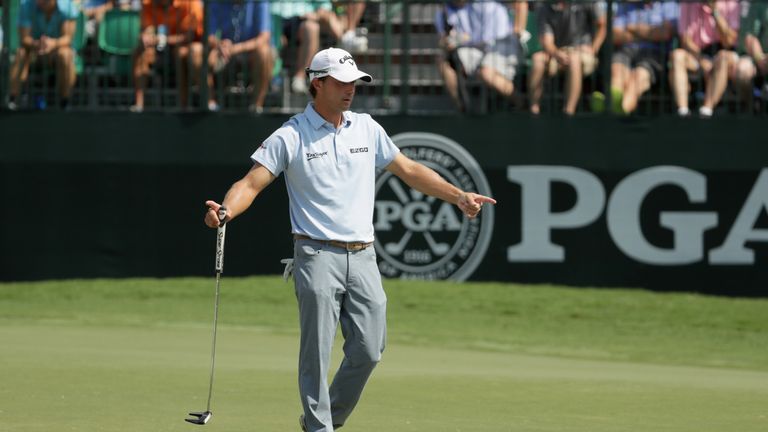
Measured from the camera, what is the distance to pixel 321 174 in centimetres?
631

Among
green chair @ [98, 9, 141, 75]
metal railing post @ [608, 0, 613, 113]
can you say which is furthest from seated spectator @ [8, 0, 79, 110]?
metal railing post @ [608, 0, 613, 113]

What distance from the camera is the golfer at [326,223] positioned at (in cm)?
628

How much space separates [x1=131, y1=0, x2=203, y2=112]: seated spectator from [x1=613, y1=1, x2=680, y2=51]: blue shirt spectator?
4217 millimetres

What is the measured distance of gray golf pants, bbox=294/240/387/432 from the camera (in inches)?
246

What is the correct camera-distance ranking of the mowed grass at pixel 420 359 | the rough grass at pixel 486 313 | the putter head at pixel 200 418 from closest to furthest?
1. the putter head at pixel 200 418
2. the mowed grass at pixel 420 359
3. the rough grass at pixel 486 313

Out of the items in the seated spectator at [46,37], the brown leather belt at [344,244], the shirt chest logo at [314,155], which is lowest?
the brown leather belt at [344,244]

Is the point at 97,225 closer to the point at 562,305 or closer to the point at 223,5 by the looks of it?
the point at 223,5

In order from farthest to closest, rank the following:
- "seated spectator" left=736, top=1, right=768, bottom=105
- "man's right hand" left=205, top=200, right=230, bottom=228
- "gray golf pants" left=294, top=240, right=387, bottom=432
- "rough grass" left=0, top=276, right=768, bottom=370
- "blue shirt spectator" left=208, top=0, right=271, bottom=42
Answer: "blue shirt spectator" left=208, top=0, right=271, bottom=42, "seated spectator" left=736, top=1, right=768, bottom=105, "rough grass" left=0, top=276, right=768, bottom=370, "gray golf pants" left=294, top=240, right=387, bottom=432, "man's right hand" left=205, top=200, right=230, bottom=228

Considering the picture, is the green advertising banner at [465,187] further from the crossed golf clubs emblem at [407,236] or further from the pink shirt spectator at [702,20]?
the pink shirt spectator at [702,20]

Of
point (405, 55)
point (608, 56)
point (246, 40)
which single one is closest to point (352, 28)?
point (405, 55)

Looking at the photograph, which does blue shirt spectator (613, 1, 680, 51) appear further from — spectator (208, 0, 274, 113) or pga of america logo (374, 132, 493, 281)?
spectator (208, 0, 274, 113)

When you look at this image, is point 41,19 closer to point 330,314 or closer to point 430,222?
point 430,222

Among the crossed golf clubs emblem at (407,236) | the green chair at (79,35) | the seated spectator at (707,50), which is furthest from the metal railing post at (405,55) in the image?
the green chair at (79,35)

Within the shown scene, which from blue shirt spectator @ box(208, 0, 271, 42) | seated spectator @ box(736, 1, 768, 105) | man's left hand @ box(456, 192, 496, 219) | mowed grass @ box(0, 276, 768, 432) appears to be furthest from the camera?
blue shirt spectator @ box(208, 0, 271, 42)
